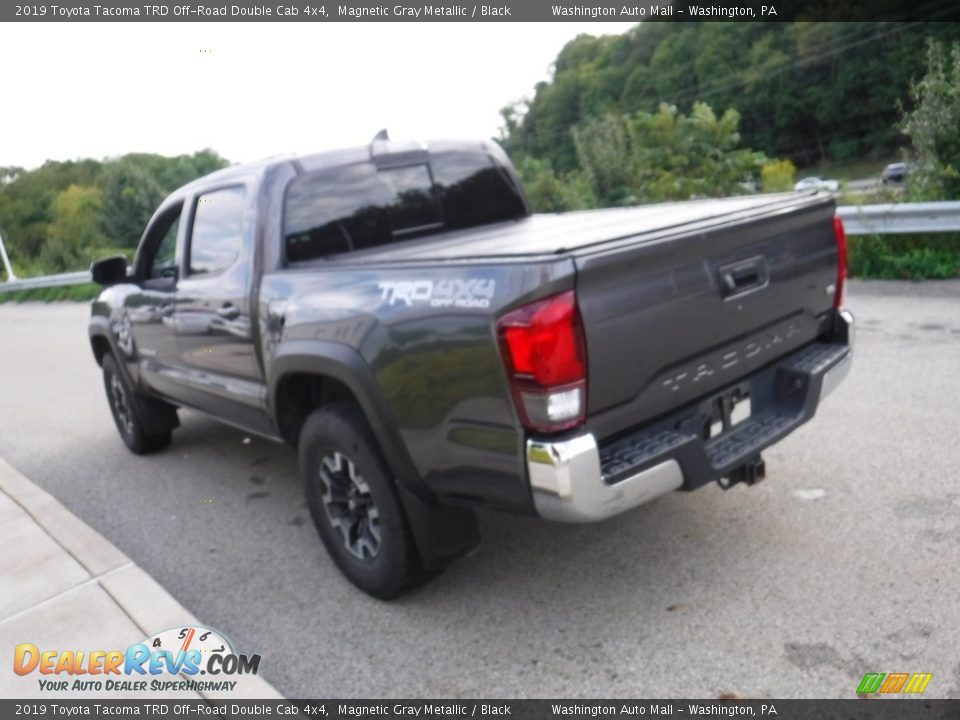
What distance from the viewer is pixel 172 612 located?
11.2ft

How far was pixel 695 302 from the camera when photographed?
298 cm

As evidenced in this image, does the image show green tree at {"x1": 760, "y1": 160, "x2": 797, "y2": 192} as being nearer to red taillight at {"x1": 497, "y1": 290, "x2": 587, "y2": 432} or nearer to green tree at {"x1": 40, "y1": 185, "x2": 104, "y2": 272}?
red taillight at {"x1": 497, "y1": 290, "x2": 587, "y2": 432}

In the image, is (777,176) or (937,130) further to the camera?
(777,176)

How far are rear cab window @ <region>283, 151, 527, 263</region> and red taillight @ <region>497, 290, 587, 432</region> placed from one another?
5.56ft

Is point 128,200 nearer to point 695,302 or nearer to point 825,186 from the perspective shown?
point 825,186

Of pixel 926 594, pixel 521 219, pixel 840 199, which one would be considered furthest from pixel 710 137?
pixel 926 594

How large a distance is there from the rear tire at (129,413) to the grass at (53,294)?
1449 cm

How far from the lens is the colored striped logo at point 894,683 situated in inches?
102

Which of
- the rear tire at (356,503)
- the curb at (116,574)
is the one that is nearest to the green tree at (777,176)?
the rear tire at (356,503)

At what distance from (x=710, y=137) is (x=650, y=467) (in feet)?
41.8

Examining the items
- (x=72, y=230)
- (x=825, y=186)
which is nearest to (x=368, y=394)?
(x=825, y=186)

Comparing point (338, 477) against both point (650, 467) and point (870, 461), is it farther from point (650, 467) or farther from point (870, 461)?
point (870, 461)

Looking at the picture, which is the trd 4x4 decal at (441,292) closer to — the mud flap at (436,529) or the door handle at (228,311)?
the mud flap at (436,529)

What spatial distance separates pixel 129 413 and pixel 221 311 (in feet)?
7.74
